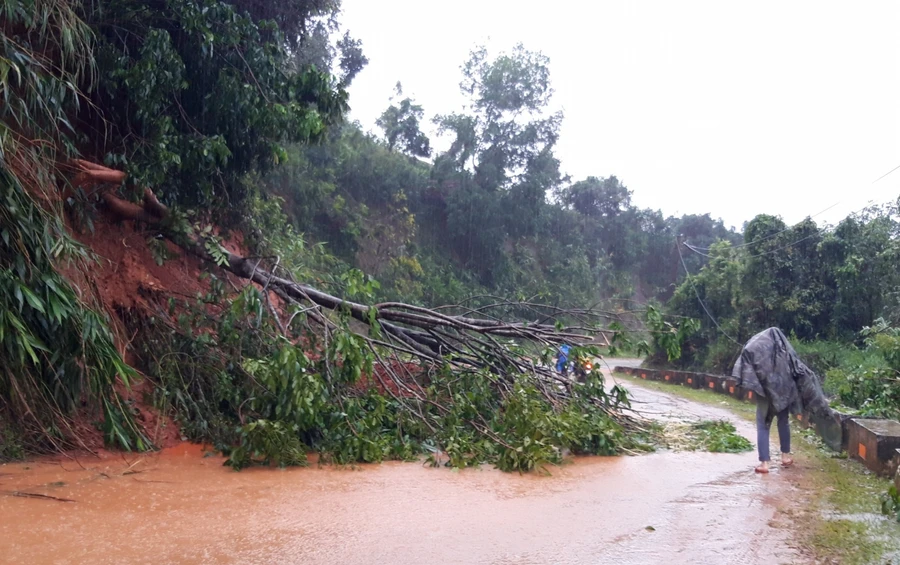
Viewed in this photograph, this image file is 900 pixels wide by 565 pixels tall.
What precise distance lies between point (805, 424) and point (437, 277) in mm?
22121

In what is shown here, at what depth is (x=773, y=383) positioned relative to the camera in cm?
760

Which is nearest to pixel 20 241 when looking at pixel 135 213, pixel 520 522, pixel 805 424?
pixel 135 213

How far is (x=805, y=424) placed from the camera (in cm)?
1095

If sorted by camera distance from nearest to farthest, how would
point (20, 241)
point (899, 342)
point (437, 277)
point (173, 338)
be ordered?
point (20, 241) < point (173, 338) < point (899, 342) < point (437, 277)

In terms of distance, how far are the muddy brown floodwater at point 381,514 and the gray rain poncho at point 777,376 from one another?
0.87 meters

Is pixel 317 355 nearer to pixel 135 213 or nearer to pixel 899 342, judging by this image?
pixel 135 213

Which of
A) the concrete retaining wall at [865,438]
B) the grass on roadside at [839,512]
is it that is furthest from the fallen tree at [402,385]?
the concrete retaining wall at [865,438]

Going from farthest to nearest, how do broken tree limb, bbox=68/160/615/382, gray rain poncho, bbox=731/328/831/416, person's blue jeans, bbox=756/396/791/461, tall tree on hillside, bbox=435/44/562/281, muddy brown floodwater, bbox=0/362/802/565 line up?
tall tree on hillside, bbox=435/44/562/281 → broken tree limb, bbox=68/160/615/382 → gray rain poncho, bbox=731/328/831/416 → person's blue jeans, bbox=756/396/791/461 → muddy brown floodwater, bbox=0/362/802/565

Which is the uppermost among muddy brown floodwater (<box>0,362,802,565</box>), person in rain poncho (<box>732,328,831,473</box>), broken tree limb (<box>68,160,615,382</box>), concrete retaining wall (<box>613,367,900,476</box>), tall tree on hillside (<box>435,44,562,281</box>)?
tall tree on hillside (<box>435,44,562,281</box>)

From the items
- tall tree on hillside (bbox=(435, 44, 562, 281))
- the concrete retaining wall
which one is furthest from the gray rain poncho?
tall tree on hillside (bbox=(435, 44, 562, 281))

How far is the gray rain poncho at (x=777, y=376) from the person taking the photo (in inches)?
300

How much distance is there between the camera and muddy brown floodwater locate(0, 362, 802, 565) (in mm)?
4762

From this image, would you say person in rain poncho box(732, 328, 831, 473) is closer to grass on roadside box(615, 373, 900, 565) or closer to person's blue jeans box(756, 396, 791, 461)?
person's blue jeans box(756, 396, 791, 461)

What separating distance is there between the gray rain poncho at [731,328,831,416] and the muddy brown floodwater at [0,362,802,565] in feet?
2.84
